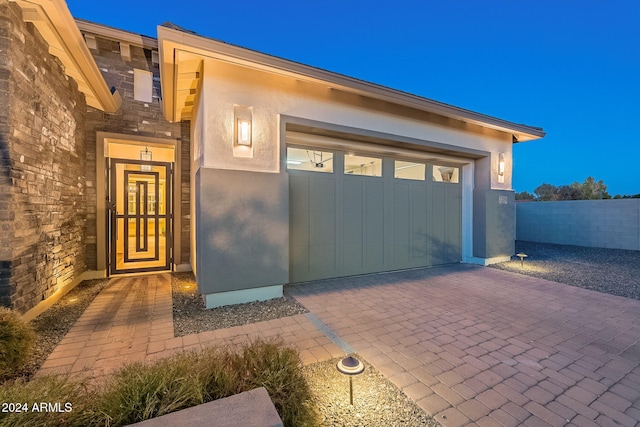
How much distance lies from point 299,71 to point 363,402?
160 inches

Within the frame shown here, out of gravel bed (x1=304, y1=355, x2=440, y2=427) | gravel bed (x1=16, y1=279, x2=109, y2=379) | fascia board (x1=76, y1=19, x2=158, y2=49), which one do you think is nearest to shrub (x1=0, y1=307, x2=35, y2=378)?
gravel bed (x1=16, y1=279, x2=109, y2=379)

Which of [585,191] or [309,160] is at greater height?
[585,191]

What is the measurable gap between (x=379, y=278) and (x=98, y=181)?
5.90 metres

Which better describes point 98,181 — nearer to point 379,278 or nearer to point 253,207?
point 253,207

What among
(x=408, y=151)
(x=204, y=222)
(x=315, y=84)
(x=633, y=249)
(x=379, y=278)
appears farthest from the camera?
(x=633, y=249)

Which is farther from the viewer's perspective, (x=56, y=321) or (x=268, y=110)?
(x=268, y=110)

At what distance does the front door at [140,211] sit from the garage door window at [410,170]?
504 centimetres

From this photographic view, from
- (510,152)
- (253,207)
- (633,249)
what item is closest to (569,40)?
(633,249)

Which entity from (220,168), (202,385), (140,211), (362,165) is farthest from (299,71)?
(140,211)

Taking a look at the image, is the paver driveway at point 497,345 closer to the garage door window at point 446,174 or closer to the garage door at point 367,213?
the garage door at point 367,213

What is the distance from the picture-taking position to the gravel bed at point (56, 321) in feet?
8.39

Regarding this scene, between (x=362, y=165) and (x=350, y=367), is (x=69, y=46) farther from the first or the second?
(x=350, y=367)

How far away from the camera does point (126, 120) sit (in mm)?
5664

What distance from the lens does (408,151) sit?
598 centimetres
